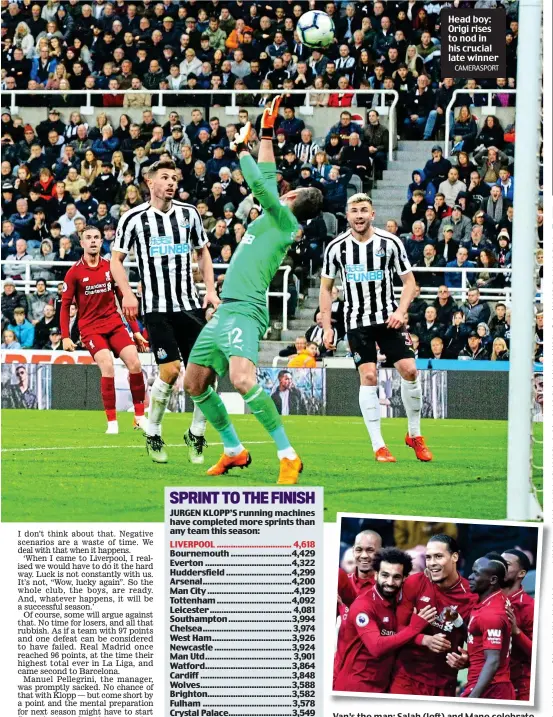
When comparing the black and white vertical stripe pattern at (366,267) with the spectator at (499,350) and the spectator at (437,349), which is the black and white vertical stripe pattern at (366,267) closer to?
the spectator at (437,349)

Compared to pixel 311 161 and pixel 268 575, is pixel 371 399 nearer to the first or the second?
pixel 268 575

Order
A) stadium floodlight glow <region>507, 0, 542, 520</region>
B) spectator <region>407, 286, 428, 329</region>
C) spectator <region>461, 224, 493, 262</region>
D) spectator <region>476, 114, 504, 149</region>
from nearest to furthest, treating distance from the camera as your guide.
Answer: stadium floodlight glow <region>507, 0, 542, 520</region> → spectator <region>407, 286, 428, 329</region> → spectator <region>461, 224, 493, 262</region> → spectator <region>476, 114, 504, 149</region>

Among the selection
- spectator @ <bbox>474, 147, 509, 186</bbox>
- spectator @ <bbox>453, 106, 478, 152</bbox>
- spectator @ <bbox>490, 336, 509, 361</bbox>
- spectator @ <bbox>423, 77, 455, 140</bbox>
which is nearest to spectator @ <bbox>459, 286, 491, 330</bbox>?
spectator @ <bbox>490, 336, 509, 361</bbox>

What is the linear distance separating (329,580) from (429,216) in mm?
7004

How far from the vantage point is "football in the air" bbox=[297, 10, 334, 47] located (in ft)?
36.9

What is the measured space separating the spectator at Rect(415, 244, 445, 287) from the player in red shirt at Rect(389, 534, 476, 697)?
6.70 metres

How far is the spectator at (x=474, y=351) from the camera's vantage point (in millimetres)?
12670

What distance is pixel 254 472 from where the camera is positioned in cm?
920

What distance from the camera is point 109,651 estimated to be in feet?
26.0

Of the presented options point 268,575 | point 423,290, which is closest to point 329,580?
point 268,575

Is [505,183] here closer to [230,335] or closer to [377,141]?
[377,141]

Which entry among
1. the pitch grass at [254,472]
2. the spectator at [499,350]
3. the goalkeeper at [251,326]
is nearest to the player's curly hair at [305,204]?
the goalkeeper at [251,326]

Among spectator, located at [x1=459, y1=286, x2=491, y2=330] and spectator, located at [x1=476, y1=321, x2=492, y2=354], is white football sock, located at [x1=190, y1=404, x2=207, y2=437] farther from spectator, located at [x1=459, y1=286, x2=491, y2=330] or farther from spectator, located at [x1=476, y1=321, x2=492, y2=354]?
spectator, located at [x1=459, y1=286, x2=491, y2=330]

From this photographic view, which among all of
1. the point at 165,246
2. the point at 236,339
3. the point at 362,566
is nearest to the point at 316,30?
the point at 165,246
